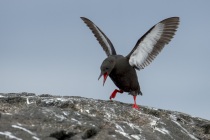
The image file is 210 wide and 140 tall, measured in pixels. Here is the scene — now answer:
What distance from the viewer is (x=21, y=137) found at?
8438 mm

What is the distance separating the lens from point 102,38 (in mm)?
15398

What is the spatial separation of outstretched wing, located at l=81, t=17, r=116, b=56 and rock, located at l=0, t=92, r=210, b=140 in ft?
11.6

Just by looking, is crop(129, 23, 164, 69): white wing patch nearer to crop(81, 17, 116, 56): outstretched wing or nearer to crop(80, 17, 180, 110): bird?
crop(80, 17, 180, 110): bird

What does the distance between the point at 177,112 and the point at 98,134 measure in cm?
442

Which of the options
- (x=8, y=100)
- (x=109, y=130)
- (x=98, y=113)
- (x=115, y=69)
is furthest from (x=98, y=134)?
(x=115, y=69)

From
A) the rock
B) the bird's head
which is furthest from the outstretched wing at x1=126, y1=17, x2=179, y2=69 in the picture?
the rock

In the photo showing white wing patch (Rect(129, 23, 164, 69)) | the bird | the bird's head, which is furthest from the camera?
white wing patch (Rect(129, 23, 164, 69))

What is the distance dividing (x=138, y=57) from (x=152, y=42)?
1.84ft

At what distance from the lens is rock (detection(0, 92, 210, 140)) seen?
8.80m

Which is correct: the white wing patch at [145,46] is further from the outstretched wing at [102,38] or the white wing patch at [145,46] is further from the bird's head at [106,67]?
the outstretched wing at [102,38]

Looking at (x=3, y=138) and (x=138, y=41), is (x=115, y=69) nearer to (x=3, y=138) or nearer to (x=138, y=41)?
(x=138, y=41)

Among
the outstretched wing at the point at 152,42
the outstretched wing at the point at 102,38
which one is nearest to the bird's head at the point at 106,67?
the outstretched wing at the point at 152,42

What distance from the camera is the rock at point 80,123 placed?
8.80 metres

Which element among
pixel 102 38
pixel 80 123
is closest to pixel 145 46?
pixel 102 38
